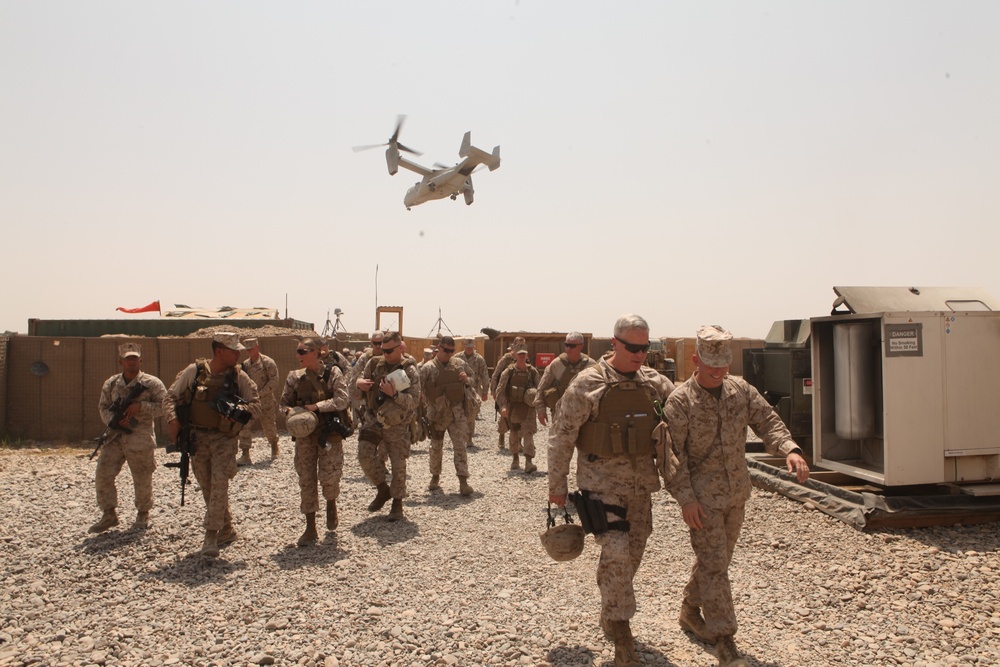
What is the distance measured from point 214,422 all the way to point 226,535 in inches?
43.5

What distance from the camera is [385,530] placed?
6938 millimetres

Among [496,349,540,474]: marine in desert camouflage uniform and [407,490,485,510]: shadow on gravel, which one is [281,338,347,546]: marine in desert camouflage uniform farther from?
[496,349,540,474]: marine in desert camouflage uniform

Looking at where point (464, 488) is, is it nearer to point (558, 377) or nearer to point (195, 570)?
point (558, 377)

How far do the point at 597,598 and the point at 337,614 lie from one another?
5.93 feet

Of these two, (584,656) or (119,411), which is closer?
(584,656)

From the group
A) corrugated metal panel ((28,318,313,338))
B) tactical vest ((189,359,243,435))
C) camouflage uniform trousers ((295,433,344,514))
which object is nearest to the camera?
tactical vest ((189,359,243,435))

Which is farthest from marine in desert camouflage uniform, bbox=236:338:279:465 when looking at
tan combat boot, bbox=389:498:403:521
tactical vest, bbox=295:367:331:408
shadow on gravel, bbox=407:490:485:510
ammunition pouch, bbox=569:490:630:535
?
ammunition pouch, bbox=569:490:630:535

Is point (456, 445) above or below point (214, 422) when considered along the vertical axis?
below

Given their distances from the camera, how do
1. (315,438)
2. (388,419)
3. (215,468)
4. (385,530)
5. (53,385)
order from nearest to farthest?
(215,468) → (315,438) → (385,530) → (388,419) → (53,385)

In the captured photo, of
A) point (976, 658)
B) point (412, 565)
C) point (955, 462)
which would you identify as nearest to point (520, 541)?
point (412, 565)

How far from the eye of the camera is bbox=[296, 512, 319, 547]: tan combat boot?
6364 millimetres

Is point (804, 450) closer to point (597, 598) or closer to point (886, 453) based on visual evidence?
point (886, 453)

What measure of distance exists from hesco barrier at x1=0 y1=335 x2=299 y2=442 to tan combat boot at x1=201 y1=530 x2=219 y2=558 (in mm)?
8127

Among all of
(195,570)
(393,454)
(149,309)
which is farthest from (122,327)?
(195,570)
